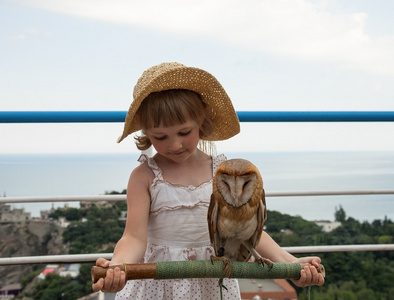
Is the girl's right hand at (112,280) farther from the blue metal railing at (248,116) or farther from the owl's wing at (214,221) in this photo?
the blue metal railing at (248,116)

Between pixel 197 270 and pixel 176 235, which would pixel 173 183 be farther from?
pixel 197 270

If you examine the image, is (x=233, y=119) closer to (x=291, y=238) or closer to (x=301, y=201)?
(x=291, y=238)

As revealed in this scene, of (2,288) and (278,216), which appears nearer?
(278,216)

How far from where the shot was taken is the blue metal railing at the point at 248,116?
1.77 meters

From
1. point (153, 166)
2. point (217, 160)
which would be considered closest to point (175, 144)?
point (153, 166)

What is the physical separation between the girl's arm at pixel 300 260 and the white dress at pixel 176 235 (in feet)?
0.59

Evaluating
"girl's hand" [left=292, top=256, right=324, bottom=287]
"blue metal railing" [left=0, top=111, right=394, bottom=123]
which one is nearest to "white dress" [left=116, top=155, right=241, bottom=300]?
"girl's hand" [left=292, top=256, right=324, bottom=287]

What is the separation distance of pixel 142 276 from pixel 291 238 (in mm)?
1235

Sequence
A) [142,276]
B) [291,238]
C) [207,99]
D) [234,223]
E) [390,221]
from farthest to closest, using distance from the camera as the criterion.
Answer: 1. [390,221]
2. [291,238]
3. [207,99]
4. [234,223]
5. [142,276]

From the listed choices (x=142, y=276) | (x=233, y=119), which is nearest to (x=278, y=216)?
(x=233, y=119)

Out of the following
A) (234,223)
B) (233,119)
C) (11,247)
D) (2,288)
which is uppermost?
(233,119)

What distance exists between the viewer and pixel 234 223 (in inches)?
44.8

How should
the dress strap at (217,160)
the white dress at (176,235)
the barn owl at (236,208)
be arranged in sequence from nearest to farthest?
the barn owl at (236,208)
the white dress at (176,235)
the dress strap at (217,160)

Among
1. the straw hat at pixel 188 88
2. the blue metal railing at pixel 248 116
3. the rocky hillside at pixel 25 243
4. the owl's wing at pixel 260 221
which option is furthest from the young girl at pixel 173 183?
the rocky hillside at pixel 25 243
